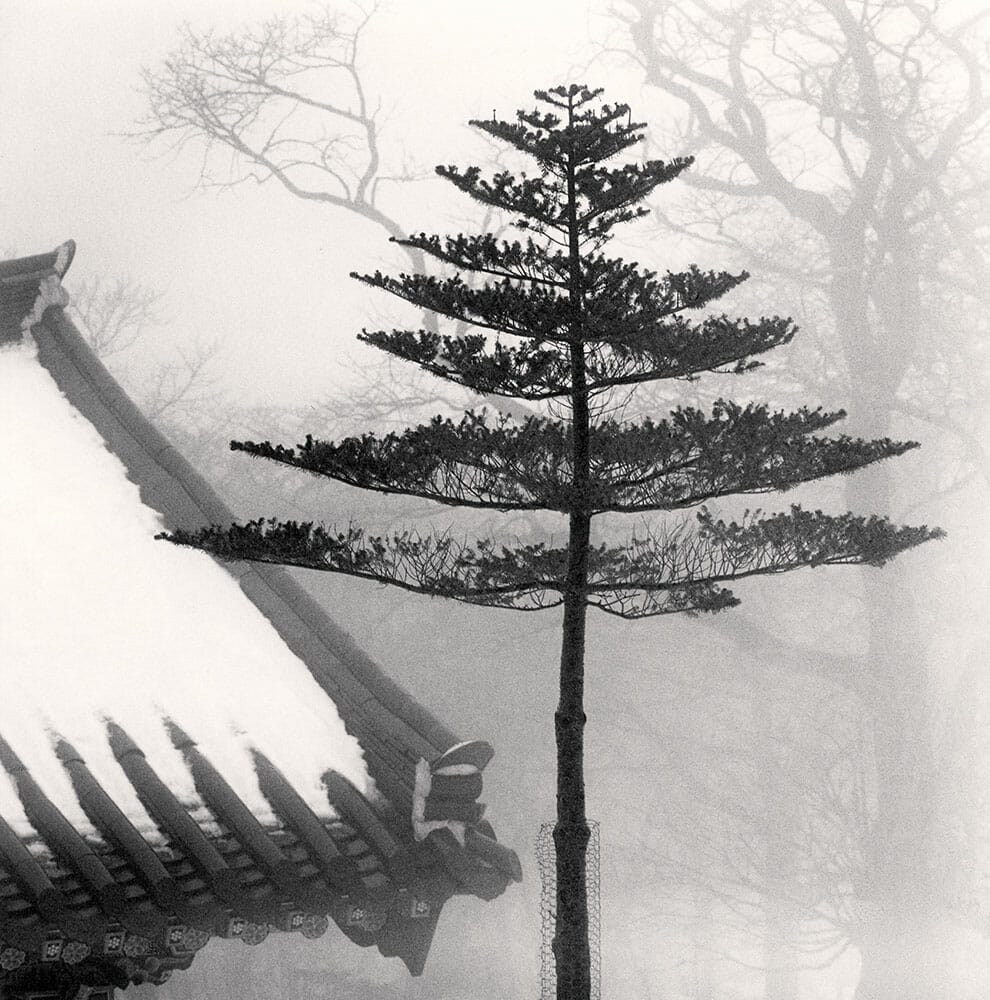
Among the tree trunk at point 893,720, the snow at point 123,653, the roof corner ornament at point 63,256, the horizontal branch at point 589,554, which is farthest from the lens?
A: the tree trunk at point 893,720

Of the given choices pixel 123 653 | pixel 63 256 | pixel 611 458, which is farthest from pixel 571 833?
pixel 63 256

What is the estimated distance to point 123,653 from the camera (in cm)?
566

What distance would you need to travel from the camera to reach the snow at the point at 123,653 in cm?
512

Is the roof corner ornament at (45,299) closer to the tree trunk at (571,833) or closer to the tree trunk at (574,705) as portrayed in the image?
the tree trunk at (574,705)

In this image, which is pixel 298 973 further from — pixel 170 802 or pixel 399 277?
pixel 399 277

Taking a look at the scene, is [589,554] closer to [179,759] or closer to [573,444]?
[573,444]

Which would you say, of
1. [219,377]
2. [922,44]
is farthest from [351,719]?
[219,377]

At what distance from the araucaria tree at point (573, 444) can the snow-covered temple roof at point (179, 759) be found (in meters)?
1.02

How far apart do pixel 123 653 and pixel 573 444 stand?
2.48 m

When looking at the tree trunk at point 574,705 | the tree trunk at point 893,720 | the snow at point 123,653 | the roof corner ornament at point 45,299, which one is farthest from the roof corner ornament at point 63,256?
the tree trunk at point 893,720

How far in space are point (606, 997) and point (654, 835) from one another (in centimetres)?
373

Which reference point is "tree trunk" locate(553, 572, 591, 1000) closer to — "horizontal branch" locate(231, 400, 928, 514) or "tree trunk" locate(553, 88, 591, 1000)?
"tree trunk" locate(553, 88, 591, 1000)

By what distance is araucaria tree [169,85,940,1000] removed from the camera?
4.34 m

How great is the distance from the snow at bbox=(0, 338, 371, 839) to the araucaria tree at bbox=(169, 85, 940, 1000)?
3.92 feet
